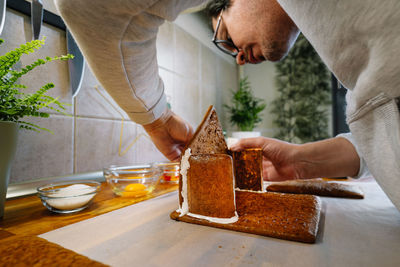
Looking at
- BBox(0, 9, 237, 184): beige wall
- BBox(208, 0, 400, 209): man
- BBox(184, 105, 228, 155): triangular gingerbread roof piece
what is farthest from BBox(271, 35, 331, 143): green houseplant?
BBox(208, 0, 400, 209): man

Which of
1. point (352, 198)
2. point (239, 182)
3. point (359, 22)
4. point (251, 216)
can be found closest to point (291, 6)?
point (359, 22)

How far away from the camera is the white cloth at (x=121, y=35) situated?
1.07 ft

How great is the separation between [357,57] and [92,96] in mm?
1020

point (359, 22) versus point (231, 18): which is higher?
point (231, 18)

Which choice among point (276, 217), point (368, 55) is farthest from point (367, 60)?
point (276, 217)

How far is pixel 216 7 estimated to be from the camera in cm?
76

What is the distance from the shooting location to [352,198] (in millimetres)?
625

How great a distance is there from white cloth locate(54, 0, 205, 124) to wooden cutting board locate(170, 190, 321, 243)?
1.10 feet

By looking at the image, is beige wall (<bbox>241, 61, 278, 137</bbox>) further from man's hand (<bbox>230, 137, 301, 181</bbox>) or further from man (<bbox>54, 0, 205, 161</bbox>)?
man (<bbox>54, 0, 205, 161</bbox>)

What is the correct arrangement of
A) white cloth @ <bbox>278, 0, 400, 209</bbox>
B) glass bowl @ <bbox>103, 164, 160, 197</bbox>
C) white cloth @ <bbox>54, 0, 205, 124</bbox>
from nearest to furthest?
white cloth @ <bbox>278, 0, 400, 209</bbox> → white cloth @ <bbox>54, 0, 205, 124</bbox> → glass bowl @ <bbox>103, 164, 160, 197</bbox>

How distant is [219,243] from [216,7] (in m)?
0.77

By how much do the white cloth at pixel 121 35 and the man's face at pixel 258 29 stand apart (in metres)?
0.40

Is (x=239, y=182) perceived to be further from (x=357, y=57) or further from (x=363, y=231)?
(x=357, y=57)

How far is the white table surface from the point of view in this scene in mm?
301
